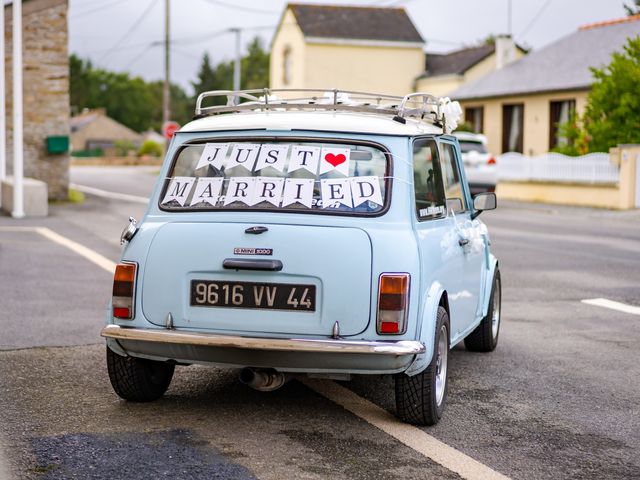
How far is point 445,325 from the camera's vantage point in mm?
6070

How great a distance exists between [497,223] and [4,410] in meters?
17.1

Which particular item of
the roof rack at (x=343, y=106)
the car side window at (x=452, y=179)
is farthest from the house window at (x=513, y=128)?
the roof rack at (x=343, y=106)

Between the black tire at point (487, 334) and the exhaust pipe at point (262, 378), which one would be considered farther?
the black tire at point (487, 334)

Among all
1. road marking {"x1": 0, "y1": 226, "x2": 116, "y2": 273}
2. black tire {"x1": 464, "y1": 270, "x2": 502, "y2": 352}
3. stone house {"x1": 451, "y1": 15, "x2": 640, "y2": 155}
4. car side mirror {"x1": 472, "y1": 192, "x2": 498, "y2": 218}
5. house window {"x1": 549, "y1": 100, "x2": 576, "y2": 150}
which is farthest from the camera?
house window {"x1": 549, "y1": 100, "x2": 576, "y2": 150}

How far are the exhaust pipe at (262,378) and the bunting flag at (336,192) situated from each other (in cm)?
97

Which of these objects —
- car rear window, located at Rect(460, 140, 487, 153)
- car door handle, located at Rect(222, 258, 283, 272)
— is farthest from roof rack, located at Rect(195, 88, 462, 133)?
car rear window, located at Rect(460, 140, 487, 153)

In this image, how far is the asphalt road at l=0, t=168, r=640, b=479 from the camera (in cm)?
504

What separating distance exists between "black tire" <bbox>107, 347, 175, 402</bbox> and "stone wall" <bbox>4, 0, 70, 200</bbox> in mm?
20262

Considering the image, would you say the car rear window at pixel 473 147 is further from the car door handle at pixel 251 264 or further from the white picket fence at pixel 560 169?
the car door handle at pixel 251 264

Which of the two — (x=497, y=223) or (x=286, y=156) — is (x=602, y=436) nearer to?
(x=286, y=156)

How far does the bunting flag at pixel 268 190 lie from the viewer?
5898 millimetres

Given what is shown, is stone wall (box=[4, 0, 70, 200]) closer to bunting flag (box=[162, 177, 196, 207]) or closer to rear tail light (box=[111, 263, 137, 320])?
bunting flag (box=[162, 177, 196, 207])

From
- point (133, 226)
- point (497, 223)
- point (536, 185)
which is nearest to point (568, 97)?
point (536, 185)

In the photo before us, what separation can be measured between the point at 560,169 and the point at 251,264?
1005 inches
